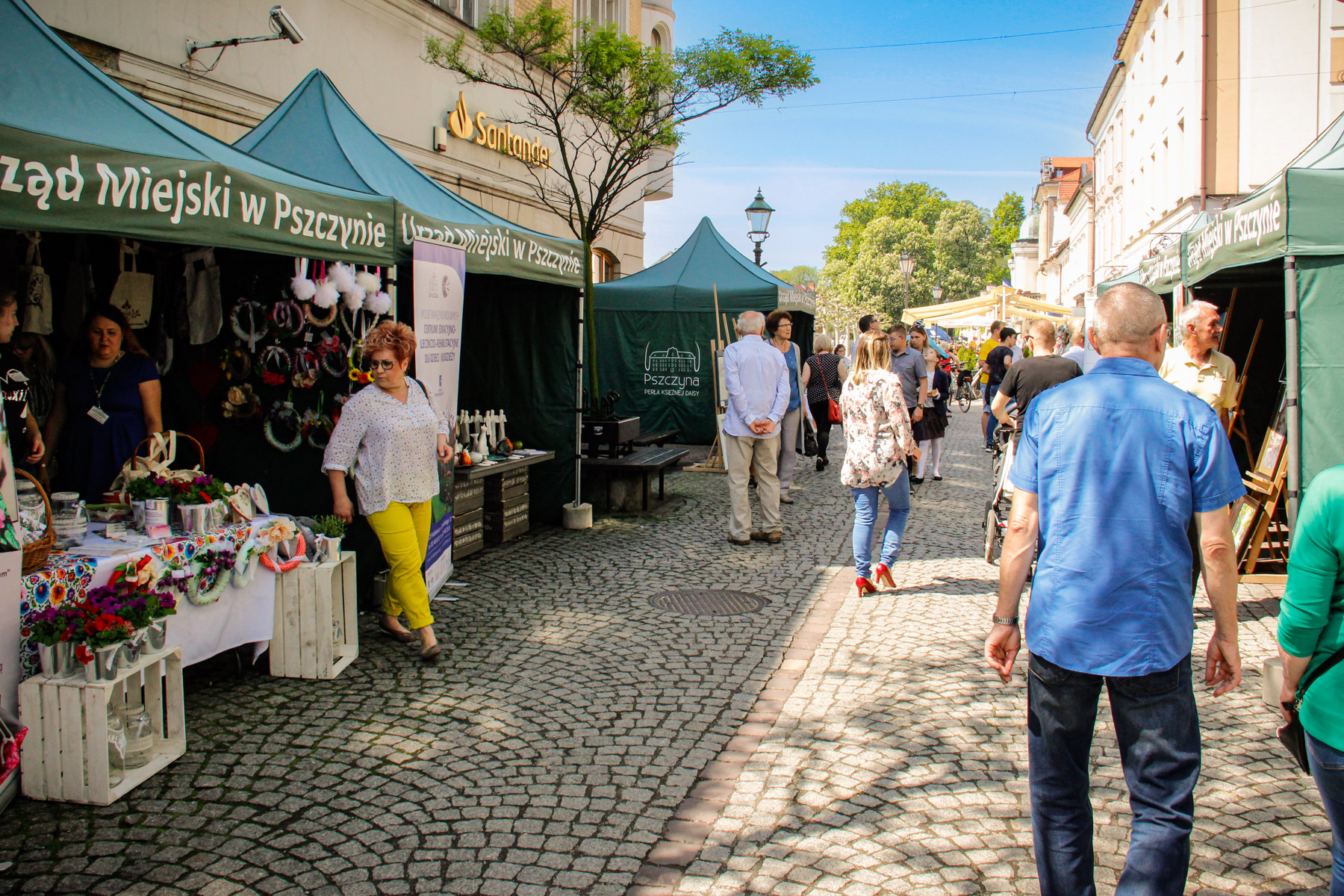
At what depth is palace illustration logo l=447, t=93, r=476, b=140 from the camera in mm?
14867

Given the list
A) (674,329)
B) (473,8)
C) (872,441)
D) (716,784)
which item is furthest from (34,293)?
(473,8)

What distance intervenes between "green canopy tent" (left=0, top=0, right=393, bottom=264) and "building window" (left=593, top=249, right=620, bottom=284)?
53.3ft

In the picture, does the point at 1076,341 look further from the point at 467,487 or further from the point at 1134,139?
the point at 1134,139

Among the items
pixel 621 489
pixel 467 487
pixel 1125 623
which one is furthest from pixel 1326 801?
pixel 621 489

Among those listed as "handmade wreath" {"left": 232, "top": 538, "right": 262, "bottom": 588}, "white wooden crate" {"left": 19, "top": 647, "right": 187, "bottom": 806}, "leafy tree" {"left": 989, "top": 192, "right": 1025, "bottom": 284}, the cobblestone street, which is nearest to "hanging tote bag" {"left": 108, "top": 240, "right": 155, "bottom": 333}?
"handmade wreath" {"left": 232, "top": 538, "right": 262, "bottom": 588}

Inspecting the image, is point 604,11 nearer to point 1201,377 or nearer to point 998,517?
point 998,517

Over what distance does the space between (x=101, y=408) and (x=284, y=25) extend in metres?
7.06

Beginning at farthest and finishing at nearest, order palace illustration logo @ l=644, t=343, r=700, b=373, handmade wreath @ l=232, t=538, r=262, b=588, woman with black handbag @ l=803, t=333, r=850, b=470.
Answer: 1. palace illustration logo @ l=644, t=343, r=700, b=373
2. woman with black handbag @ l=803, t=333, r=850, b=470
3. handmade wreath @ l=232, t=538, r=262, b=588

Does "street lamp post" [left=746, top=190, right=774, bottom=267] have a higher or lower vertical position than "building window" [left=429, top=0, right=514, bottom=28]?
lower

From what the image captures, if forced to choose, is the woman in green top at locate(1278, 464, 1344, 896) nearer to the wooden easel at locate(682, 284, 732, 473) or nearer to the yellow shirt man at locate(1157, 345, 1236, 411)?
the yellow shirt man at locate(1157, 345, 1236, 411)

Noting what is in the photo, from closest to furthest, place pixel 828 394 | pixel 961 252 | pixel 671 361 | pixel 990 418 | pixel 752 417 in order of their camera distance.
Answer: pixel 752 417 < pixel 828 394 < pixel 990 418 < pixel 671 361 < pixel 961 252

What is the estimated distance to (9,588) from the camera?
353 cm

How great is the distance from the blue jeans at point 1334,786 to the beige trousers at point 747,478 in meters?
6.09

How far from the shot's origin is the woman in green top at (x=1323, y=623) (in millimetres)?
2283
